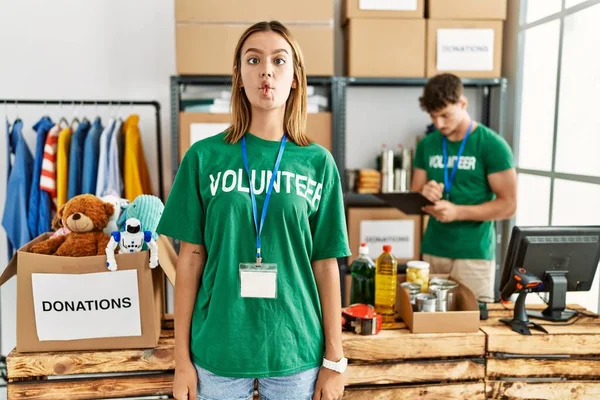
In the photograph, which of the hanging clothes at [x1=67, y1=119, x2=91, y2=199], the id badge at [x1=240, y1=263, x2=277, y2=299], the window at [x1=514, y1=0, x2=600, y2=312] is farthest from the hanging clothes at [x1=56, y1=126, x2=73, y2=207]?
the window at [x1=514, y1=0, x2=600, y2=312]

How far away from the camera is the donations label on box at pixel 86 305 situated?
1508 mm

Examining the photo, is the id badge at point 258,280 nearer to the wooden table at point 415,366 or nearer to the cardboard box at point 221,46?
the wooden table at point 415,366

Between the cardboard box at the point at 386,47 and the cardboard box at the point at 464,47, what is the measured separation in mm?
65

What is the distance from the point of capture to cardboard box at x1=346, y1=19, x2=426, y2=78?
296 cm

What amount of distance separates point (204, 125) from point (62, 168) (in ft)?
2.57

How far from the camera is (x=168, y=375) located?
5.23 ft

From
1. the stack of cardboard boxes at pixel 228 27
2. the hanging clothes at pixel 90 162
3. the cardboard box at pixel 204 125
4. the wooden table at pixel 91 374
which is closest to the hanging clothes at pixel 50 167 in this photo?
the hanging clothes at pixel 90 162

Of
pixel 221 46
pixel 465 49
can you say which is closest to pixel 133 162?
pixel 221 46

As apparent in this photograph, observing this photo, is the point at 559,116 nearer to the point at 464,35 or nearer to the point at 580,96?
the point at 580,96

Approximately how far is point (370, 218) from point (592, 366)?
1.59m

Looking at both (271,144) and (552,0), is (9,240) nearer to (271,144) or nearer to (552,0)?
(271,144)

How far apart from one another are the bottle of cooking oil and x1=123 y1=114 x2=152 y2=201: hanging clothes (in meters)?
1.62

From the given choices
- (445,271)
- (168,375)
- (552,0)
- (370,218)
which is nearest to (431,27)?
(552,0)

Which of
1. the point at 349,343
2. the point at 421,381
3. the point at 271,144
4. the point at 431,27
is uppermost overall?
the point at 431,27
